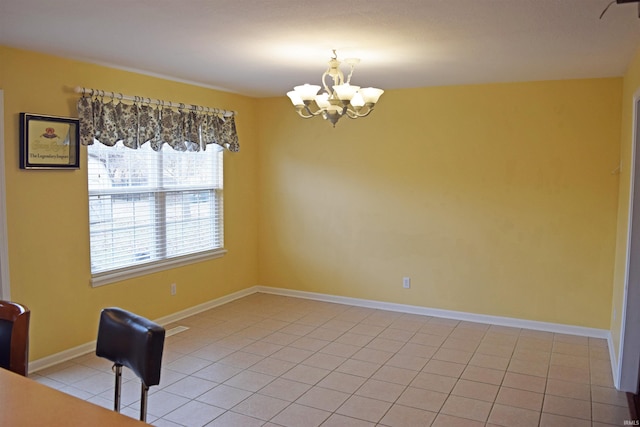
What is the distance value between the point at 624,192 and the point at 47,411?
13.0ft

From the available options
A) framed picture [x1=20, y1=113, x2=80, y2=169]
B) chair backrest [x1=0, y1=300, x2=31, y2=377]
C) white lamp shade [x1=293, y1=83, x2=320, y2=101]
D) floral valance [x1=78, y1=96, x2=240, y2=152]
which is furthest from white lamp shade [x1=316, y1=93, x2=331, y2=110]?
chair backrest [x1=0, y1=300, x2=31, y2=377]

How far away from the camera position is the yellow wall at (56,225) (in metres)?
3.57

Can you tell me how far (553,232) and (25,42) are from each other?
4519 mm

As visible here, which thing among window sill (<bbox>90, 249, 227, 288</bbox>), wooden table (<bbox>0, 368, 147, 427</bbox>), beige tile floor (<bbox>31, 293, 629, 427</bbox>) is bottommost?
beige tile floor (<bbox>31, 293, 629, 427</bbox>)

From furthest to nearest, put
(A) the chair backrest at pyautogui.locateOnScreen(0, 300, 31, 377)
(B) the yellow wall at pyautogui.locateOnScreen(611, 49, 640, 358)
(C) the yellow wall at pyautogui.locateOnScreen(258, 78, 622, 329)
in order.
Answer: (C) the yellow wall at pyautogui.locateOnScreen(258, 78, 622, 329), (B) the yellow wall at pyautogui.locateOnScreen(611, 49, 640, 358), (A) the chair backrest at pyautogui.locateOnScreen(0, 300, 31, 377)

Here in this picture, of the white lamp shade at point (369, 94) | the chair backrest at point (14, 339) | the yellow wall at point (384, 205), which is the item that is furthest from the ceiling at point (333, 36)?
the chair backrest at point (14, 339)

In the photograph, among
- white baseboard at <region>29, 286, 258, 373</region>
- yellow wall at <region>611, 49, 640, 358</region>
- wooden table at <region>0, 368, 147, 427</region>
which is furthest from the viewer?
white baseboard at <region>29, 286, 258, 373</region>

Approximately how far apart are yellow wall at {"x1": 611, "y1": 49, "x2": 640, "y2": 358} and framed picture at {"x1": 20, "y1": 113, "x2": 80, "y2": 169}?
4.02m

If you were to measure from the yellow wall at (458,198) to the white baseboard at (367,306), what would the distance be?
2.6 inches

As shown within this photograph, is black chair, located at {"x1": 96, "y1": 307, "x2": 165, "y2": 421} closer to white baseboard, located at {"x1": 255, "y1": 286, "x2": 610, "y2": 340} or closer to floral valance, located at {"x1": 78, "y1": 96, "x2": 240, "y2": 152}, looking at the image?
floral valance, located at {"x1": 78, "y1": 96, "x2": 240, "y2": 152}

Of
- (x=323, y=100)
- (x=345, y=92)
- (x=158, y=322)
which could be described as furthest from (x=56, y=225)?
(x=345, y=92)

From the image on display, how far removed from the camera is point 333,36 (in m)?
3.11

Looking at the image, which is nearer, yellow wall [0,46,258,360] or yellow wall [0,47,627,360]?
yellow wall [0,46,258,360]

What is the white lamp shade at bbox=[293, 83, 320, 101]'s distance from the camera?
11.0 ft
